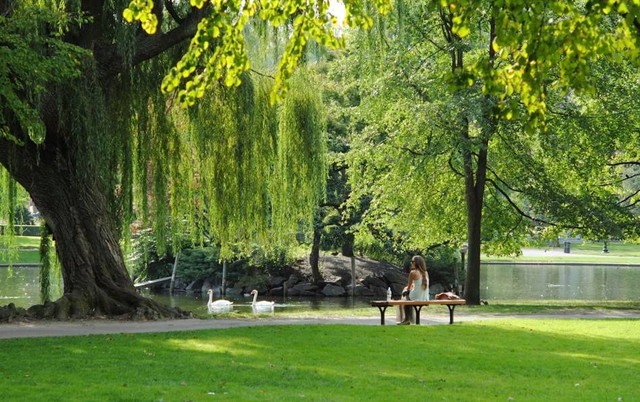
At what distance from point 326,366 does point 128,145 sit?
831 cm

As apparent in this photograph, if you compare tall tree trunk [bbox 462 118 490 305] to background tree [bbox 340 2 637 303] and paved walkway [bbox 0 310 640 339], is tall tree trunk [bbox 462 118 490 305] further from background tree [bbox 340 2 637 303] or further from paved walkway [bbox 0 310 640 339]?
paved walkway [bbox 0 310 640 339]

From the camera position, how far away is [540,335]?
52.5ft

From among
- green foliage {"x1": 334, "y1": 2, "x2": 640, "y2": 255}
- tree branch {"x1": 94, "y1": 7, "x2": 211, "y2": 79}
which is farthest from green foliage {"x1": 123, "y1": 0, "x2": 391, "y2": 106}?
green foliage {"x1": 334, "y1": 2, "x2": 640, "y2": 255}

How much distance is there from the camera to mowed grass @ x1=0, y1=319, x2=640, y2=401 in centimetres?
959

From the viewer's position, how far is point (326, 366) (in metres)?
11.6

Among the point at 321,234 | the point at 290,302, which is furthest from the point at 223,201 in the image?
the point at 321,234

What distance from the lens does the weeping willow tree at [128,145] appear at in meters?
16.0

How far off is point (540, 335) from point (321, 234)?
82.7ft

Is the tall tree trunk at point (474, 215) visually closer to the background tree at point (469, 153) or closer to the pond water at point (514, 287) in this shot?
the background tree at point (469, 153)

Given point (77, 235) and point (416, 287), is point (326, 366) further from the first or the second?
point (77, 235)

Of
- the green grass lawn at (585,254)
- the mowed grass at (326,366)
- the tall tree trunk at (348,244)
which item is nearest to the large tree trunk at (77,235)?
the mowed grass at (326,366)

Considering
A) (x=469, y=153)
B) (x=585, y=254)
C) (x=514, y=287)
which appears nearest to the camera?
(x=469, y=153)

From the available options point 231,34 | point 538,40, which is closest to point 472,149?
point 231,34

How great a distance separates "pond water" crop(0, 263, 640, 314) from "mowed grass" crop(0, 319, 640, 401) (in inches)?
508
